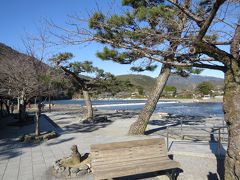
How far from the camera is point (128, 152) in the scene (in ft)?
17.0

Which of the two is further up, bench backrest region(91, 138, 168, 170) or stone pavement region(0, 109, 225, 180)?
bench backrest region(91, 138, 168, 170)

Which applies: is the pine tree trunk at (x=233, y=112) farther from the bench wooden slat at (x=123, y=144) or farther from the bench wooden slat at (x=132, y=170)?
the bench wooden slat at (x=123, y=144)

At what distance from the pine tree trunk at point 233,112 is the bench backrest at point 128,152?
64.4 inches

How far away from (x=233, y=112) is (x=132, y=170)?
6.23 feet

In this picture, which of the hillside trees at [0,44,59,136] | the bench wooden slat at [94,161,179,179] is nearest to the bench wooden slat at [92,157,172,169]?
the bench wooden slat at [94,161,179,179]

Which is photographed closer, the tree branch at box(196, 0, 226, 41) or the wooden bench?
the tree branch at box(196, 0, 226, 41)

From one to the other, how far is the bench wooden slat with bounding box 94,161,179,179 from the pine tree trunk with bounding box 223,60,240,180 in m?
1.27

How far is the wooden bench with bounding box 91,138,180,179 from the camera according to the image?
4.79 metres

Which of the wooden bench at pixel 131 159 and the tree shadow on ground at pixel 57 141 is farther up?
the wooden bench at pixel 131 159

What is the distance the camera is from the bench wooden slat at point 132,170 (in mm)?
4570

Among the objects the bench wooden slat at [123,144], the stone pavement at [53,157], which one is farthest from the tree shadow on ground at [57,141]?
the bench wooden slat at [123,144]

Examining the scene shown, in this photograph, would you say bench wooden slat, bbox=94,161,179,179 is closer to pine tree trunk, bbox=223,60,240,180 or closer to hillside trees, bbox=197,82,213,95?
pine tree trunk, bbox=223,60,240,180

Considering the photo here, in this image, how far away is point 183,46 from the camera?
394 centimetres

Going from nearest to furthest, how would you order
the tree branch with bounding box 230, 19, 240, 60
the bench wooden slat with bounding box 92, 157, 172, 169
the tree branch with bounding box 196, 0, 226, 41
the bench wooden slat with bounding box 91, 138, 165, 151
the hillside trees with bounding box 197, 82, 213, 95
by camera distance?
the tree branch with bounding box 196, 0, 226, 41 < the tree branch with bounding box 230, 19, 240, 60 < the bench wooden slat with bounding box 92, 157, 172, 169 < the bench wooden slat with bounding box 91, 138, 165, 151 < the hillside trees with bounding box 197, 82, 213, 95
